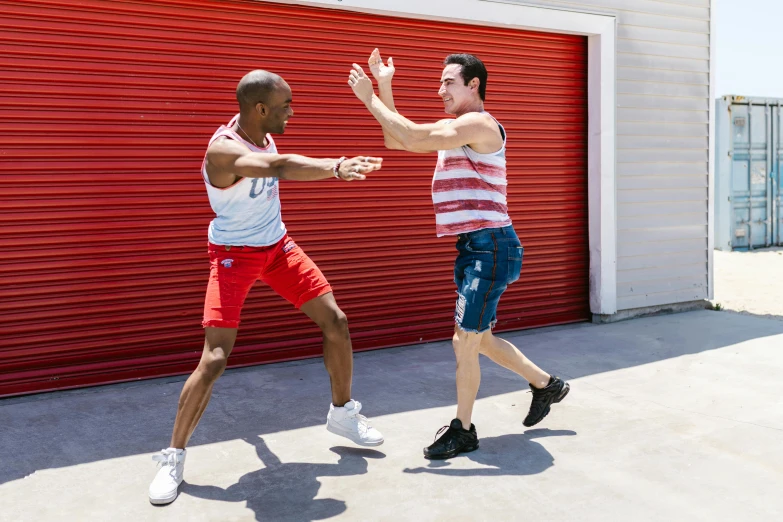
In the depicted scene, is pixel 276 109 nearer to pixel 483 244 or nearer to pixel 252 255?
pixel 252 255

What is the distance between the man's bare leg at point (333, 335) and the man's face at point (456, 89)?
3.91 ft

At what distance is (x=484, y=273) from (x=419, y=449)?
98cm

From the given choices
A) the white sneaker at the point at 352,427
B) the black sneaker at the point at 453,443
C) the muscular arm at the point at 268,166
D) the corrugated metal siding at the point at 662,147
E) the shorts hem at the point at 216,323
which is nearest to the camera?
the muscular arm at the point at 268,166

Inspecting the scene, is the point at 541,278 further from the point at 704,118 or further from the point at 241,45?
the point at 241,45

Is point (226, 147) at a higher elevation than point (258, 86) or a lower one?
lower

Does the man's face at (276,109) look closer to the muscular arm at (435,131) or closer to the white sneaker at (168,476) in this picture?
the muscular arm at (435,131)

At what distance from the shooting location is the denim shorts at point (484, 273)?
13.2ft

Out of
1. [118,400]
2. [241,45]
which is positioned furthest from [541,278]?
[118,400]

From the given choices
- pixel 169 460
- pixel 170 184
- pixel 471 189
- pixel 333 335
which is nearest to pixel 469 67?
pixel 471 189

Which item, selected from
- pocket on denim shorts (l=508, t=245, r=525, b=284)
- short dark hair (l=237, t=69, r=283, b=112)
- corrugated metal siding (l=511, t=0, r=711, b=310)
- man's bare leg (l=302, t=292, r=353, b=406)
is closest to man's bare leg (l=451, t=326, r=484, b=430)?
pocket on denim shorts (l=508, t=245, r=525, b=284)

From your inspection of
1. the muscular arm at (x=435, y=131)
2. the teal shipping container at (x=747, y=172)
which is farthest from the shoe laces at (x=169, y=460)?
the teal shipping container at (x=747, y=172)

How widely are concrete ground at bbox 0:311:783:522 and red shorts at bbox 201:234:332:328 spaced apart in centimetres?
80

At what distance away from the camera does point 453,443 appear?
4012 mm

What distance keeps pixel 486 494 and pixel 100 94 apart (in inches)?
144
